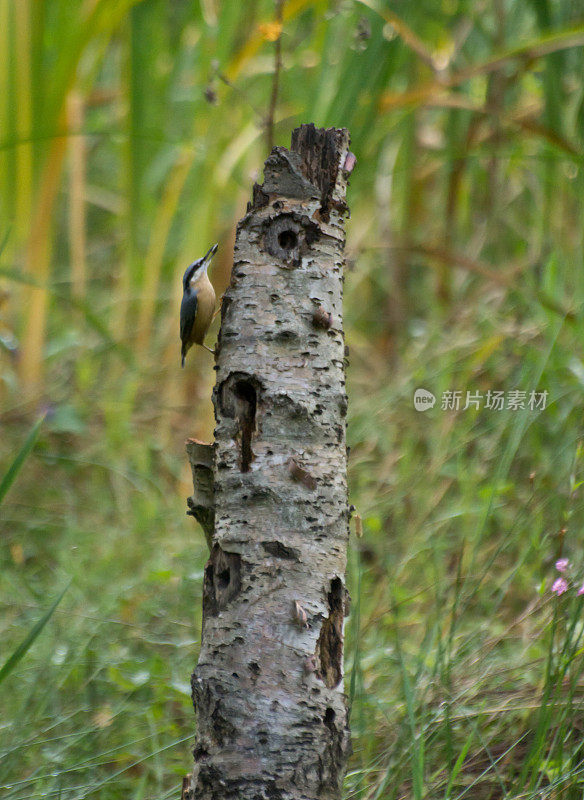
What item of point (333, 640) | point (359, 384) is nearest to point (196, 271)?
point (333, 640)

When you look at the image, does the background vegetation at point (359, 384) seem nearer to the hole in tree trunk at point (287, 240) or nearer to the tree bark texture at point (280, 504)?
the tree bark texture at point (280, 504)

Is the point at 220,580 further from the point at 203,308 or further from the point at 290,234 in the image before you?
the point at 203,308

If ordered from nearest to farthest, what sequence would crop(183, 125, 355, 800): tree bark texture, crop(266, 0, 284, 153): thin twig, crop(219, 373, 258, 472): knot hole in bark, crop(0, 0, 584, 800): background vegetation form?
crop(183, 125, 355, 800): tree bark texture
crop(219, 373, 258, 472): knot hole in bark
crop(0, 0, 584, 800): background vegetation
crop(266, 0, 284, 153): thin twig

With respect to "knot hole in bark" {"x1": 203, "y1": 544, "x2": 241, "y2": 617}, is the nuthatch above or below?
above

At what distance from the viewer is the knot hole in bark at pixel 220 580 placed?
1083 millimetres

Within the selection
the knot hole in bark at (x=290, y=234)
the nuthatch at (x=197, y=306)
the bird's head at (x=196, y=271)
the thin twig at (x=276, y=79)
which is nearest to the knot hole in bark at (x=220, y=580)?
the knot hole in bark at (x=290, y=234)

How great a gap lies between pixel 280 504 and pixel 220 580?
140mm

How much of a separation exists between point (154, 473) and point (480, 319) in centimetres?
135

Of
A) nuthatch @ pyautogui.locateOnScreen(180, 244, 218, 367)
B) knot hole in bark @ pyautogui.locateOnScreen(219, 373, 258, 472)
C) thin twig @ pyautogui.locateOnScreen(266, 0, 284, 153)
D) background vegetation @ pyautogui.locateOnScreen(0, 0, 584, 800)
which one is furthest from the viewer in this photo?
thin twig @ pyautogui.locateOnScreen(266, 0, 284, 153)

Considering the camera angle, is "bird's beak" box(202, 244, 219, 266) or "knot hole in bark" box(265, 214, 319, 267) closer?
"knot hole in bark" box(265, 214, 319, 267)

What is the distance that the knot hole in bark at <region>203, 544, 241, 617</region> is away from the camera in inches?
42.6

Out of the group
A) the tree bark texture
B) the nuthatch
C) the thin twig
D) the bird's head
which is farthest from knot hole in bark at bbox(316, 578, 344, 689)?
the thin twig

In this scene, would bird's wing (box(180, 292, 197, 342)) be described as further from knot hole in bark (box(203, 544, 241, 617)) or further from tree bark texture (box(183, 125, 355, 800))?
knot hole in bark (box(203, 544, 241, 617))

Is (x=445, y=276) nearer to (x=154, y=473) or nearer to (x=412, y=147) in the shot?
(x=412, y=147)
